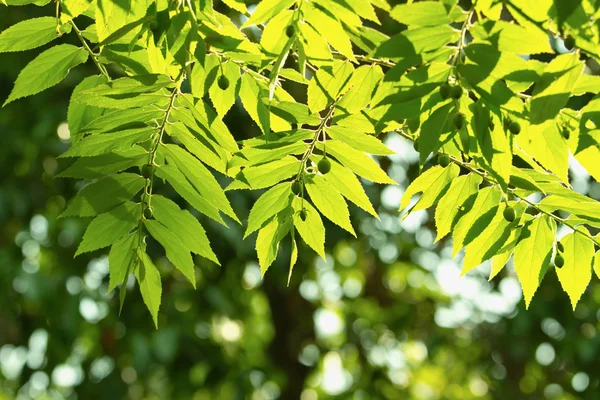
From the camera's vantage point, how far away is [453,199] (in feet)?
5.99

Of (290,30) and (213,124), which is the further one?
(213,124)

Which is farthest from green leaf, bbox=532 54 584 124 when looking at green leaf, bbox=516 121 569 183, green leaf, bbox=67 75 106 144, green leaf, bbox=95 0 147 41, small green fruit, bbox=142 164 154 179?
→ green leaf, bbox=67 75 106 144

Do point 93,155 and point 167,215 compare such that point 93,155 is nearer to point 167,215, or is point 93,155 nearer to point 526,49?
point 167,215

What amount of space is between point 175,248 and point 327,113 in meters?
0.49

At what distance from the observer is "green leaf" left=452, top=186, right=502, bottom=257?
171 cm

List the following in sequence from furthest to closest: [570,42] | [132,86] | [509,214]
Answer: [509,214] < [132,86] < [570,42]

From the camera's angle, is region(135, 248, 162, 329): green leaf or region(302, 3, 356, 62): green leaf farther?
region(135, 248, 162, 329): green leaf

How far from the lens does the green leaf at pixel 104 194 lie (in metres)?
1.79

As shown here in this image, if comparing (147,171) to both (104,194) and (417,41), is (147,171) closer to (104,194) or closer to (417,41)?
(104,194)

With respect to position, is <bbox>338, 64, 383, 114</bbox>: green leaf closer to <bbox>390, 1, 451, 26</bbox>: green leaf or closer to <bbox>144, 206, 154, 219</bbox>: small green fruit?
<bbox>390, 1, 451, 26</bbox>: green leaf

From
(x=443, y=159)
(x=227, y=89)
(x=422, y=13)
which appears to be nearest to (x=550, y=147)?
(x=443, y=159)

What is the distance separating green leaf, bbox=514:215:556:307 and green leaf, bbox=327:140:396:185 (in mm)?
344

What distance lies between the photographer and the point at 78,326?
5.11 m

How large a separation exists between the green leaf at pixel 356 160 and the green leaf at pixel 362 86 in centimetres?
16
